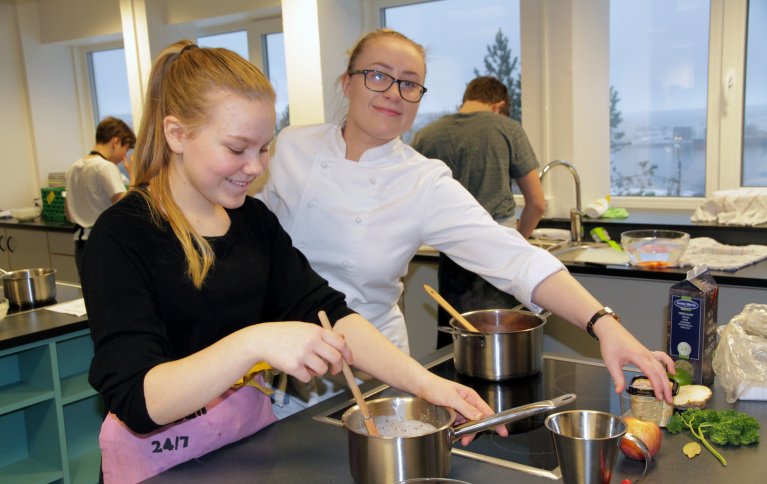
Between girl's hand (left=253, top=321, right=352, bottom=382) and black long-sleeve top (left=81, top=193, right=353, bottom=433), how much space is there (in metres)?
0.15

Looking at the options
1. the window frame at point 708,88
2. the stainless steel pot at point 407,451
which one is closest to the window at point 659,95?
the window frame at point 708,88

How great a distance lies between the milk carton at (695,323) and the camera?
1177 millimetres

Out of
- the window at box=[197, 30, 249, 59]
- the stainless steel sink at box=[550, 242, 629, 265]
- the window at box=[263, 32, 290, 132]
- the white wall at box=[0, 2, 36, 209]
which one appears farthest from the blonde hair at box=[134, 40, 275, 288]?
the white wall at box=[0, 2, 36, 209]

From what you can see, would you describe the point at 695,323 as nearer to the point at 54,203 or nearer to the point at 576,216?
the point at 576,216

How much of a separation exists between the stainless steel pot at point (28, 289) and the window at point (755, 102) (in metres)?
2.78

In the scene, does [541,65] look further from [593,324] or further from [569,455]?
[569,455]

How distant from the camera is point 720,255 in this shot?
2459 mm

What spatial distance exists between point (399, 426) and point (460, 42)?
2913mm

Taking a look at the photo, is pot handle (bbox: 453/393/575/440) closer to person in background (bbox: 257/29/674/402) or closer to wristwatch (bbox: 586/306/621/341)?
wristwatch (bbox: 586/306/621/341)

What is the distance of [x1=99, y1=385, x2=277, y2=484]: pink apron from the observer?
100 cm

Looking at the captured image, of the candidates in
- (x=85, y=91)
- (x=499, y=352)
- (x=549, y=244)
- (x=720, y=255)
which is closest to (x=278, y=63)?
(x=85, y=91)

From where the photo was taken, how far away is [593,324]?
3.93 ft

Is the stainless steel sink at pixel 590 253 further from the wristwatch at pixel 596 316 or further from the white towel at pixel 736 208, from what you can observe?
the wristwatch at pixel 596 316

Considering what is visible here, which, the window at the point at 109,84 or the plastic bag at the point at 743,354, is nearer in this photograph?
the plastic bag at the point at 743,354
